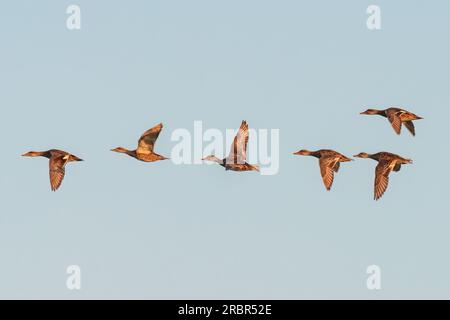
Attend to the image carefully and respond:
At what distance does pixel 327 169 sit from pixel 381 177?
10.3ft

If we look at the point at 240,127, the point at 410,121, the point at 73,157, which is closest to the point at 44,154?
the point at 73,157

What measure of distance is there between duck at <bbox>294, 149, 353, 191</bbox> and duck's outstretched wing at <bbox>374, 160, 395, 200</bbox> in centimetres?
177

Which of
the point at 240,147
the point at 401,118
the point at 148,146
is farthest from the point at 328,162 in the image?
the point at 148,146

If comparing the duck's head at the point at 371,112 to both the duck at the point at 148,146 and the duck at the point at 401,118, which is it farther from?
the duck at the point at 148,146

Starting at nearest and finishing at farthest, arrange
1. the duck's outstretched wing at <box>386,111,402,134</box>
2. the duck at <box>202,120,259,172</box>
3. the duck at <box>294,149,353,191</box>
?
the duck's outstretched wing at <box>386,111,402,134</box>
the duck at <box>202,120,259,172</box>
the duck at <box>294,149,353,191</box>

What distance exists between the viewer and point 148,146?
298 feet

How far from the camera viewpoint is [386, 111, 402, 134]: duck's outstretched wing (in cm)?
8919

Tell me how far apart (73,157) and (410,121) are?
14.9m

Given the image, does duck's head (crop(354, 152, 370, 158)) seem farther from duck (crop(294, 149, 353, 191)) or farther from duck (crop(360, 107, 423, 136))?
duck (crop(360, 107, 423, 136))

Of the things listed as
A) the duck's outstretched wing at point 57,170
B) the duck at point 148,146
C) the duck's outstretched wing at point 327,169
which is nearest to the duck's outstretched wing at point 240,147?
the duck at point 148,146

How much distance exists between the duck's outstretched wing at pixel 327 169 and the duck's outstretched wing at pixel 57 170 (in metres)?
11.2

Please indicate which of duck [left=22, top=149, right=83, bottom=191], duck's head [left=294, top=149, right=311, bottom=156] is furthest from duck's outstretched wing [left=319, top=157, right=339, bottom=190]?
duck [left=22, top=149, right=83, bottom=191]
